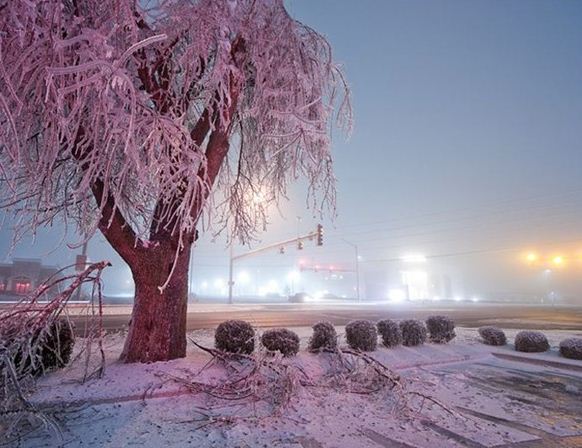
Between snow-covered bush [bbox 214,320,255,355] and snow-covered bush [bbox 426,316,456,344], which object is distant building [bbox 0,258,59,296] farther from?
snow-covered bush [bbox 426,316,456,344]

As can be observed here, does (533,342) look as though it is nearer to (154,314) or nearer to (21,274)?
(154,314)

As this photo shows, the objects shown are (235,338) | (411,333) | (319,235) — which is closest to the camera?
(235,338)

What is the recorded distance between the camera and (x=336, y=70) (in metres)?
6.86

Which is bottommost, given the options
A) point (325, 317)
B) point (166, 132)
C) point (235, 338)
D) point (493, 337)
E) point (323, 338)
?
point (325, 317)

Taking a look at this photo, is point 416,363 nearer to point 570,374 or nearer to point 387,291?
point 570,374

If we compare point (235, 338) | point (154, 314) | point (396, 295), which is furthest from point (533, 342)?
point (396, 295)

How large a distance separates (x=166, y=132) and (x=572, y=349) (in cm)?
1027

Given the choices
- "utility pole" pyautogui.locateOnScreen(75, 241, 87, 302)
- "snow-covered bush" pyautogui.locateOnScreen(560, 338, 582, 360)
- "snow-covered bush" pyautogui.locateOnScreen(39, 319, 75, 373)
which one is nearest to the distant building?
"utility pole" pyautogui.locateOnScreen(75, 241, 87, 302)

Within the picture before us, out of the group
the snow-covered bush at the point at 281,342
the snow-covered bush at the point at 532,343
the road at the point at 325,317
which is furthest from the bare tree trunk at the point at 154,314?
the snow-covered bush at the point at 532,343

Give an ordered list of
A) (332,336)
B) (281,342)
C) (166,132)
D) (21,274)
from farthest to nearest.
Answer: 1. (21,274)
2. (332,336)
3. (281,342)
4. (166,132)

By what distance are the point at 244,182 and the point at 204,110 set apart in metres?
1.81

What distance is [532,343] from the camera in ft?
29.9

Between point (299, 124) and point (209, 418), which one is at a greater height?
point (299, 124)

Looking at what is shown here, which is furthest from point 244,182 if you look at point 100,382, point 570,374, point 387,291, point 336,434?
point 387,291
